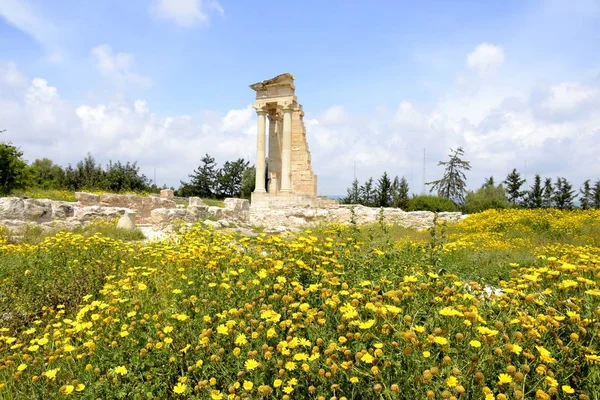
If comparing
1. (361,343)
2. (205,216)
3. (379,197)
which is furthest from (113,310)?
(379,197)

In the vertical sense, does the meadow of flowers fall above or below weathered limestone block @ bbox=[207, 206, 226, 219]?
below

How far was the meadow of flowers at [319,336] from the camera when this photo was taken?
2.40 metres

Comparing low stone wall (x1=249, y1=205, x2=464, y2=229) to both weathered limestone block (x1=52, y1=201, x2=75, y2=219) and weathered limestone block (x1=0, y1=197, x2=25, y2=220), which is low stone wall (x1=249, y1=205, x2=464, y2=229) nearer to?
weathered limestone block (x1=52, y1=201, x2=75, y2=219)

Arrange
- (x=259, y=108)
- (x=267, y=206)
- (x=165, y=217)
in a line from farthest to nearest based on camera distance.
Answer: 1. (x=259, y=108)
2. (x=267, y=206)
3. (x=165, y=217)

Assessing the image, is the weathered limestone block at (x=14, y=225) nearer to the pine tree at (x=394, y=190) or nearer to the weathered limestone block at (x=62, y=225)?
the weathered limestone block at (x=62, y=225)

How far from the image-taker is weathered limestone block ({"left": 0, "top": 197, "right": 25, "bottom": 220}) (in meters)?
12.6

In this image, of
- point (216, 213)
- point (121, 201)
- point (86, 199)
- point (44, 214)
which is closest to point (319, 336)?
point (44, 214)

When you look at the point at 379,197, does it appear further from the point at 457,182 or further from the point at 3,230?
the point at 3,230

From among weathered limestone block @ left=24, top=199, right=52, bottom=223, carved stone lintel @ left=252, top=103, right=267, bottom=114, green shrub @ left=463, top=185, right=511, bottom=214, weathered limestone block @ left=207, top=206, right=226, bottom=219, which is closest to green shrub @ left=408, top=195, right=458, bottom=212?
green shrub @ left=463, top=185, right=511, bottom=214

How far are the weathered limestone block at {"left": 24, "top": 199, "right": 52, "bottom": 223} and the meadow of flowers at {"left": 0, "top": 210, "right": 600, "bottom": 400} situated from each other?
32.1 ft

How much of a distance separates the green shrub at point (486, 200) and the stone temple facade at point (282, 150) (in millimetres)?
13279

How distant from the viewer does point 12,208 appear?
1284 cm

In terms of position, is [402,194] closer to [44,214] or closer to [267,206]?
[267,206]

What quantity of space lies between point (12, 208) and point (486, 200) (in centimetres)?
3149
